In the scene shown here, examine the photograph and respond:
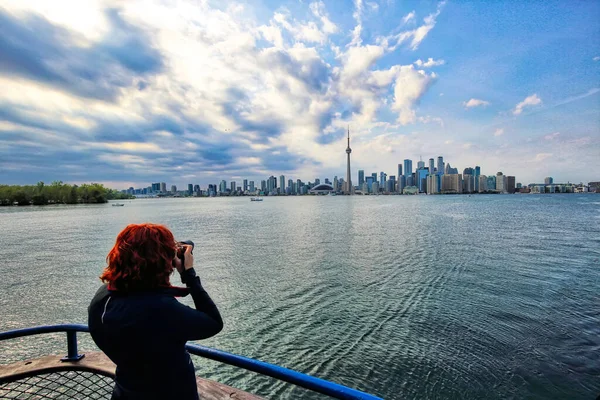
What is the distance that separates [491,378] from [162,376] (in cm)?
1012

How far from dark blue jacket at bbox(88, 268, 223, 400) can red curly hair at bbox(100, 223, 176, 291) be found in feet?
0.23

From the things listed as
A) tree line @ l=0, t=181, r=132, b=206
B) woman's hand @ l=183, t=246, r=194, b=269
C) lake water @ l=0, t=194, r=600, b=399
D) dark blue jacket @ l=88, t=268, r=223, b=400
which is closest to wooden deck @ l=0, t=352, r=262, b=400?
dark blue jacket @ l=88, t=268, r=223, b=400

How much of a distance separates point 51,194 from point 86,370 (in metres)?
180

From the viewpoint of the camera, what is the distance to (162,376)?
215cm

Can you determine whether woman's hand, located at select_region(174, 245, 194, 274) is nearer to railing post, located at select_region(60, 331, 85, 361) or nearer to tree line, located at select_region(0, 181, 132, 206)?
railing post, located at select_region(60, 331, 85, 361)

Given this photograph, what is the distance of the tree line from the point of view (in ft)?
455

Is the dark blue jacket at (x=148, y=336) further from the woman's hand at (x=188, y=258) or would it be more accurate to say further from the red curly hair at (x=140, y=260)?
the woman's hand at (x=188, y=258)

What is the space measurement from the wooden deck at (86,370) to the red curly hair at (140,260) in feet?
7.42

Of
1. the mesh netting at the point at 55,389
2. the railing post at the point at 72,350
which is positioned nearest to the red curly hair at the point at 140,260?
the mesh netting at the point at 55,389

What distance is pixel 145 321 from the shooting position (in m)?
2.00

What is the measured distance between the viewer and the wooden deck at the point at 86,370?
3.73 m

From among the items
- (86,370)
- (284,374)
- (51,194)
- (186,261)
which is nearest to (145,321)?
(186,261)

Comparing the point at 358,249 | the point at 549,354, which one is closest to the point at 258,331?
the point at 549,354

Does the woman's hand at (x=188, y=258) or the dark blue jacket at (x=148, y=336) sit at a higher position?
the woman's hand at (x=188, y=258)
